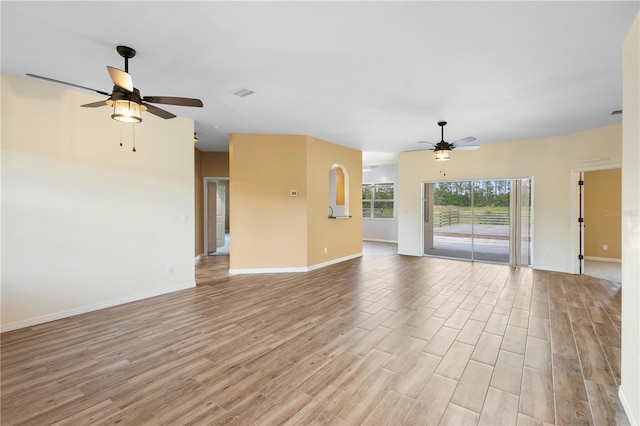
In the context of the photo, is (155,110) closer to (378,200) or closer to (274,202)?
(274,202)

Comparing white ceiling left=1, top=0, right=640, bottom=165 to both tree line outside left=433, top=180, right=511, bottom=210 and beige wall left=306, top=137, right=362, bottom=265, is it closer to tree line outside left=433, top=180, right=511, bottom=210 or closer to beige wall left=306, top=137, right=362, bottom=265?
beige wall left=306, top=137, right=362, bottom=265

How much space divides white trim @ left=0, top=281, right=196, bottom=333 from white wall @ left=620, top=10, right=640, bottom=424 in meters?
5.21

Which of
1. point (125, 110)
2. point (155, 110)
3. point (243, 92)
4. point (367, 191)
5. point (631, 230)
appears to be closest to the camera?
point (631, 230)

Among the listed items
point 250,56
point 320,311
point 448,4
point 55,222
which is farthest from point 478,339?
point 55,222

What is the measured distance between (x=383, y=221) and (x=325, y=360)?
8571 mm

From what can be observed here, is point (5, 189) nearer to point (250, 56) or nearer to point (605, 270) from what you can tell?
point (250, 56)

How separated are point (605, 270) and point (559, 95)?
464 centimetres

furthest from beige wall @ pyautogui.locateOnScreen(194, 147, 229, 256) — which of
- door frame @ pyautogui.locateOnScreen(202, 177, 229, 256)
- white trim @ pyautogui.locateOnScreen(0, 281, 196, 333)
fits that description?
white trim @ pyautogui.locateOnScreen(0, 281, 196, 333)

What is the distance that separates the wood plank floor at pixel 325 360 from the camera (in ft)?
6.41

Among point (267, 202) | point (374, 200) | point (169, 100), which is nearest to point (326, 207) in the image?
point (267, 202)

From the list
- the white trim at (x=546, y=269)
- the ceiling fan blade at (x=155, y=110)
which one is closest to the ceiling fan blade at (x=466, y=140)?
the white trim at (x=546, y=269)

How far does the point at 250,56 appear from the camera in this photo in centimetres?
279

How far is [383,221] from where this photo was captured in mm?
10766

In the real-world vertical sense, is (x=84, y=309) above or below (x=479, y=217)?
below
